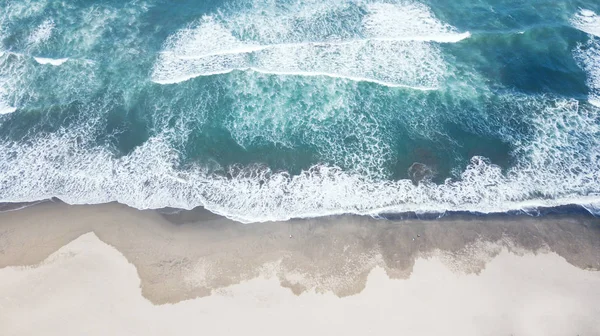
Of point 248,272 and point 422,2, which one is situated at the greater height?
point 422,2

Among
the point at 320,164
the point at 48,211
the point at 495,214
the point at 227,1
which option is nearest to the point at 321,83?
the point at 320,164

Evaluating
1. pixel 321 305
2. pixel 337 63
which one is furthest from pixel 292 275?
pixel 337 63

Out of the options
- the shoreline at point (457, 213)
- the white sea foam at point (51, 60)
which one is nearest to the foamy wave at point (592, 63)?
the shoreline at point (457, 213)

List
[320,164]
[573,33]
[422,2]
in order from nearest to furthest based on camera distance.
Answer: [320,164] < [573,33] < [422,2]

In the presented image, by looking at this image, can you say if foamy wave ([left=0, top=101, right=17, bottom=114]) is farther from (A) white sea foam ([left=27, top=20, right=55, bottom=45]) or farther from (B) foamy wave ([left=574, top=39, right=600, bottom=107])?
(B) foamy wave ([left=574, top=39, right=600, bottom=107])

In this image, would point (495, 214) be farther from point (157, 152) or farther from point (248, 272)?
point (157, 152)

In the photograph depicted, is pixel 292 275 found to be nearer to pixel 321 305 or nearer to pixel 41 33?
pixel 321 305

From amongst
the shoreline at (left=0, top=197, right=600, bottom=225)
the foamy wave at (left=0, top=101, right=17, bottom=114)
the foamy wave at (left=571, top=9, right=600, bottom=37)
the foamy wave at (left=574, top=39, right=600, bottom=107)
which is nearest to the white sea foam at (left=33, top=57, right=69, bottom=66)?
the foamy wave at (left=0, top=101, right=17, bottom=114)
